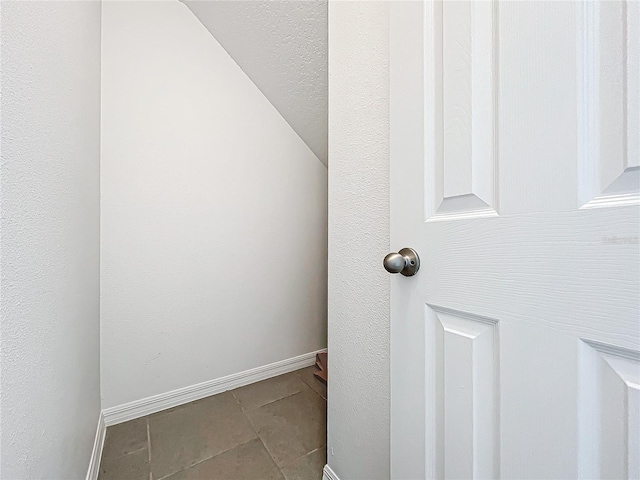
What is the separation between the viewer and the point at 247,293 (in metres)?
1.87

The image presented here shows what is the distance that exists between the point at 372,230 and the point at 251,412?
1.31 metres

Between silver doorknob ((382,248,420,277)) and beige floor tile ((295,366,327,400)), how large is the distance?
4.55ft

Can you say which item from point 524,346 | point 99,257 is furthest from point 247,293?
point 524,346

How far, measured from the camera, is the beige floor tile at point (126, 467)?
→ 1148 mm

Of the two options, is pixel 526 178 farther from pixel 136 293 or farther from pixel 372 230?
pixel 136 293

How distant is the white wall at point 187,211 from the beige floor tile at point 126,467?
32 centimetres

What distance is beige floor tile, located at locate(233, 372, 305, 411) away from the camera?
5.42 feet

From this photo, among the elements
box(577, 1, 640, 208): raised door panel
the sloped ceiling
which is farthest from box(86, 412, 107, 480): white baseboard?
the sloped ceiling

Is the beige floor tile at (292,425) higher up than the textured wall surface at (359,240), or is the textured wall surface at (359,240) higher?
the textured wall surface at (359,240)

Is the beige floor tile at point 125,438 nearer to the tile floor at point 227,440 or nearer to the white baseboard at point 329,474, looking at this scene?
the tile floor at point 227,440

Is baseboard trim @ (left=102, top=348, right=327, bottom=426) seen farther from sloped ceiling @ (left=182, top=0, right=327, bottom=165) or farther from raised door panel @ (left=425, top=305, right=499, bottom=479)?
sloped ceiling @ (left=182, top=0, right=327, bottom=165)

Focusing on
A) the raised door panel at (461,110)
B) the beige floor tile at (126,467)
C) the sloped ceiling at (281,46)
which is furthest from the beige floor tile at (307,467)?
the sloped ceiling at (281,46)

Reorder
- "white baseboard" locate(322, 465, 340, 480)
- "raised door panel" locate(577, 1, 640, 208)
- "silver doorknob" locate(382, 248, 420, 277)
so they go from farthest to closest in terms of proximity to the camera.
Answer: "white baseboard" locate(322, 465, 340, 480) < "silver doorknob" locate(382, 248, 420, 277) < "raised door panel" locate(577, 1, 640, 208)

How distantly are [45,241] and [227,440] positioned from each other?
1.15 m
